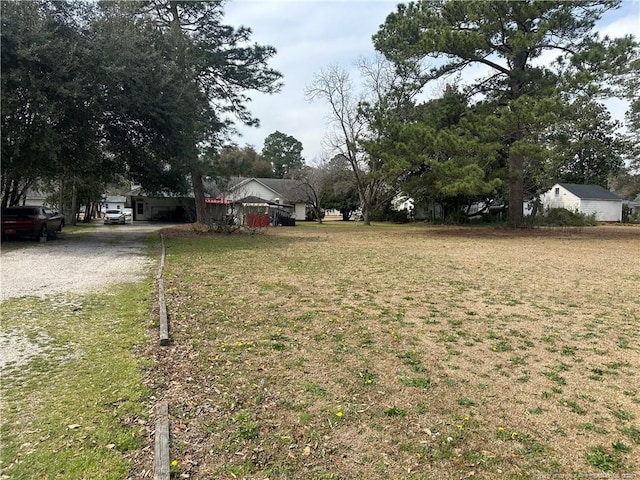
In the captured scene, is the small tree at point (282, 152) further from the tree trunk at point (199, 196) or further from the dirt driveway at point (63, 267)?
the dirt driveway at point (63, 267)

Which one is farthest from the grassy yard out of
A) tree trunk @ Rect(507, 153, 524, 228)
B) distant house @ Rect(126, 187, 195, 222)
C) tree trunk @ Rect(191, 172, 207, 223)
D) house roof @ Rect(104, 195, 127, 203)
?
house roof @ Rect(104, 195, 127, 203)

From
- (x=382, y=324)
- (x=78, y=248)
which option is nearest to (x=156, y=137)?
(x=78, y=248)

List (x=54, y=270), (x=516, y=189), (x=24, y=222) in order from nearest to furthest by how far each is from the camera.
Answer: (x=54, y=270)
(x=24, y=222)
(x=516, y=189)

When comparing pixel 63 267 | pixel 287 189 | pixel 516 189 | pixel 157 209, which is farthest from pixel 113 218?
pixel 516 189

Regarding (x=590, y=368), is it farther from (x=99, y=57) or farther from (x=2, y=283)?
(x=99, y=57)

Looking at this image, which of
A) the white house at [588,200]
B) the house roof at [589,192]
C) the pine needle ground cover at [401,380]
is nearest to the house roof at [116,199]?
the white house at [588,200]

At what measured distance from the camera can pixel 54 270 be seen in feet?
32.0

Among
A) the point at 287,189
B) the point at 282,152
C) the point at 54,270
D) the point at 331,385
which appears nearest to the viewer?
the point at 331,385

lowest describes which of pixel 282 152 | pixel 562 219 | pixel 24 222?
pixel 24 222

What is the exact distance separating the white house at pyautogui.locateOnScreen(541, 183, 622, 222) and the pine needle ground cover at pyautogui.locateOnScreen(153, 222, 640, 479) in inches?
1549

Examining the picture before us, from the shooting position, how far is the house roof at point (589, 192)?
42281 millimetres

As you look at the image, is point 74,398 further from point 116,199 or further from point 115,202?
point 116,199

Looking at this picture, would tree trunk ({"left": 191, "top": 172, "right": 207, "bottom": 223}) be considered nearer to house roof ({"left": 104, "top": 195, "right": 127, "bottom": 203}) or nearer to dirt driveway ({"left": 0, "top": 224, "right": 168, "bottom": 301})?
dirt driveway ({"left": 0, "top": 224, "right": 168, "bottom": 301})

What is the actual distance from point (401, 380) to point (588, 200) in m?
46.8
